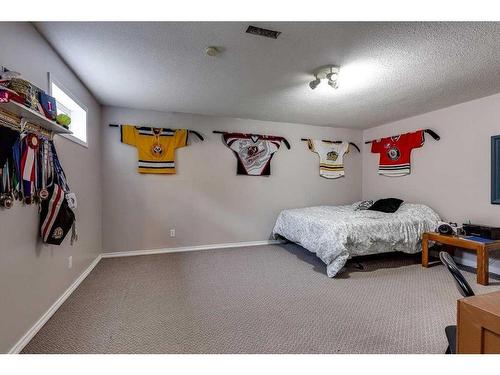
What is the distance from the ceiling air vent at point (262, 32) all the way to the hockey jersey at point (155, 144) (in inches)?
96.4

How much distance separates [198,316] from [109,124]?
313 cm

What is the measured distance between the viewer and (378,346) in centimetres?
172

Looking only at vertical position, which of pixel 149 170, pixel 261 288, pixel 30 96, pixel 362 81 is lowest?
pixel 261 288

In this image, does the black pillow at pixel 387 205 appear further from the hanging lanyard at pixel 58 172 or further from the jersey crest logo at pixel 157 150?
the hanging lanyard at pixel 58 172

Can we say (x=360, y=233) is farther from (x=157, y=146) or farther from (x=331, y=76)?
(x=157, y=146)

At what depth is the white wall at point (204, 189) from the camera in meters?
3.80

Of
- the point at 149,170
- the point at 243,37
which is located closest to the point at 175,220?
the point at 149,170

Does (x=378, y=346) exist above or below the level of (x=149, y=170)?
below

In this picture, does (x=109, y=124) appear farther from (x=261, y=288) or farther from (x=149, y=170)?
(x=261, y=288)

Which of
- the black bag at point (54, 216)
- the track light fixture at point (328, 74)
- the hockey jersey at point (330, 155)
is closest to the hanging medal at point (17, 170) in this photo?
the black bag at point (54, 216)

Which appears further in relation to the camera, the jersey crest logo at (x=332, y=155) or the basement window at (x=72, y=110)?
the jersey crest logo at (x=332, y=155)

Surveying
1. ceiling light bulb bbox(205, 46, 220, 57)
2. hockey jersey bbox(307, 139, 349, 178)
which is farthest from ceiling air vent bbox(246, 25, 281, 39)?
hockey jersey bbox(307, 139, 349, 178)

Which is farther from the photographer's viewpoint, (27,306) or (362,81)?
(362,81)

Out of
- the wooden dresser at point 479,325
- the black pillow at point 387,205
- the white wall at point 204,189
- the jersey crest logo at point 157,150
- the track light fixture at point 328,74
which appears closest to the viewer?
the wooden dresser at point 479,325
